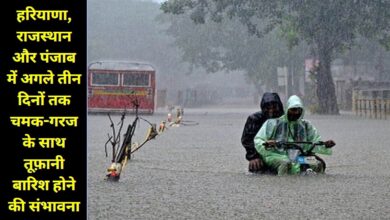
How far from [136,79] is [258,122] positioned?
96.6 feet

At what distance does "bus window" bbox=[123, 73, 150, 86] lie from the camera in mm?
42125

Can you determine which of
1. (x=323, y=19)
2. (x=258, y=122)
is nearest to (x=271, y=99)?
(x=258, y=122)

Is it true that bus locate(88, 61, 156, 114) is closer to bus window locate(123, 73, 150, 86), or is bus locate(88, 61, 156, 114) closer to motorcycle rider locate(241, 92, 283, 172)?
bus window locate(123, 73, 150, 86)

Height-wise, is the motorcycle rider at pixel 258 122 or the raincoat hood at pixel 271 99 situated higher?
the raincoat hood at pixel 271 99

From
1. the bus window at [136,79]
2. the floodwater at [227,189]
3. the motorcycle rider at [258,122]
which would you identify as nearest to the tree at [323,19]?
the bus window at [136,79]

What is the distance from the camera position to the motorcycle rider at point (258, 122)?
12875mm

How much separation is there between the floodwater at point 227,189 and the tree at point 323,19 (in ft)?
77.6

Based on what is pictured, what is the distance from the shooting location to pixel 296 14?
147 ft

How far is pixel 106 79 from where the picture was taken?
42.1 m

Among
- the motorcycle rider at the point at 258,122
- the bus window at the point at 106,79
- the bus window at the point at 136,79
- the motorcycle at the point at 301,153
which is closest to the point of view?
the motorcycle at the point at 301,153

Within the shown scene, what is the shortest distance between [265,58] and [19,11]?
195 feet

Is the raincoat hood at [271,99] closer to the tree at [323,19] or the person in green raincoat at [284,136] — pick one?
the person in green raincoat at [284,136]

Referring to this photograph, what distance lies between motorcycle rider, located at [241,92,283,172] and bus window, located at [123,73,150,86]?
2915cm

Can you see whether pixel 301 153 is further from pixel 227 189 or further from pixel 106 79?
pixel 106 79
